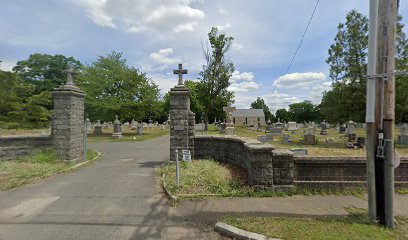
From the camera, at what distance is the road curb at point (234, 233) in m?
3.89

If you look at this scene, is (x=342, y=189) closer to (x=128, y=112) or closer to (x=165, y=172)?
(x=165, y=172)

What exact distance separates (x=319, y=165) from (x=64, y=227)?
585cm

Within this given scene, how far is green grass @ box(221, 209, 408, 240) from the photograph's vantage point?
389 cm

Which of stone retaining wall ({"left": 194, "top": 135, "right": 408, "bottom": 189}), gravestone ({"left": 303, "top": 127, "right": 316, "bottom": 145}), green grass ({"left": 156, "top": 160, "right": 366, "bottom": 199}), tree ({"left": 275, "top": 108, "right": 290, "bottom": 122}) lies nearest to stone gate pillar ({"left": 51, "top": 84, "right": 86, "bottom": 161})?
green grass ({"left": 156, "top": 160, "right": 366, "bottom": 199})

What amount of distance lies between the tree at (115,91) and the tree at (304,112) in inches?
3363

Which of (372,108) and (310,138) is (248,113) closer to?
(310,138)

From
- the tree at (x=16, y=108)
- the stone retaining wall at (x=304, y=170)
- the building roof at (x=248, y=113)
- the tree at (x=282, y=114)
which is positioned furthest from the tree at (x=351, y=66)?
the tree at (x=282, y=114)

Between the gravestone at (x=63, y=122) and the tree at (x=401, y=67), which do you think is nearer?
the gravestone at (x=63, y=122)

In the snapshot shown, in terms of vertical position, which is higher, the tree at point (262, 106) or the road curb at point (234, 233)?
the tree at point (262, 106)

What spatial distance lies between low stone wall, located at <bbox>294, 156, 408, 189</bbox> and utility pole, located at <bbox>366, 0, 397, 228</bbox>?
6.03ft

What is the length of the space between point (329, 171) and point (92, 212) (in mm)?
5693

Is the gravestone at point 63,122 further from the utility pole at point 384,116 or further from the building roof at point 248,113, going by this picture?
the building roof at point 248,113

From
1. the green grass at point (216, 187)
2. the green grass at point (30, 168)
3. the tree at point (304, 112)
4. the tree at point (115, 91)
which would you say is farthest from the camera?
the tree at point (304, 112)

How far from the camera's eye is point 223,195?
5984 millimetres
